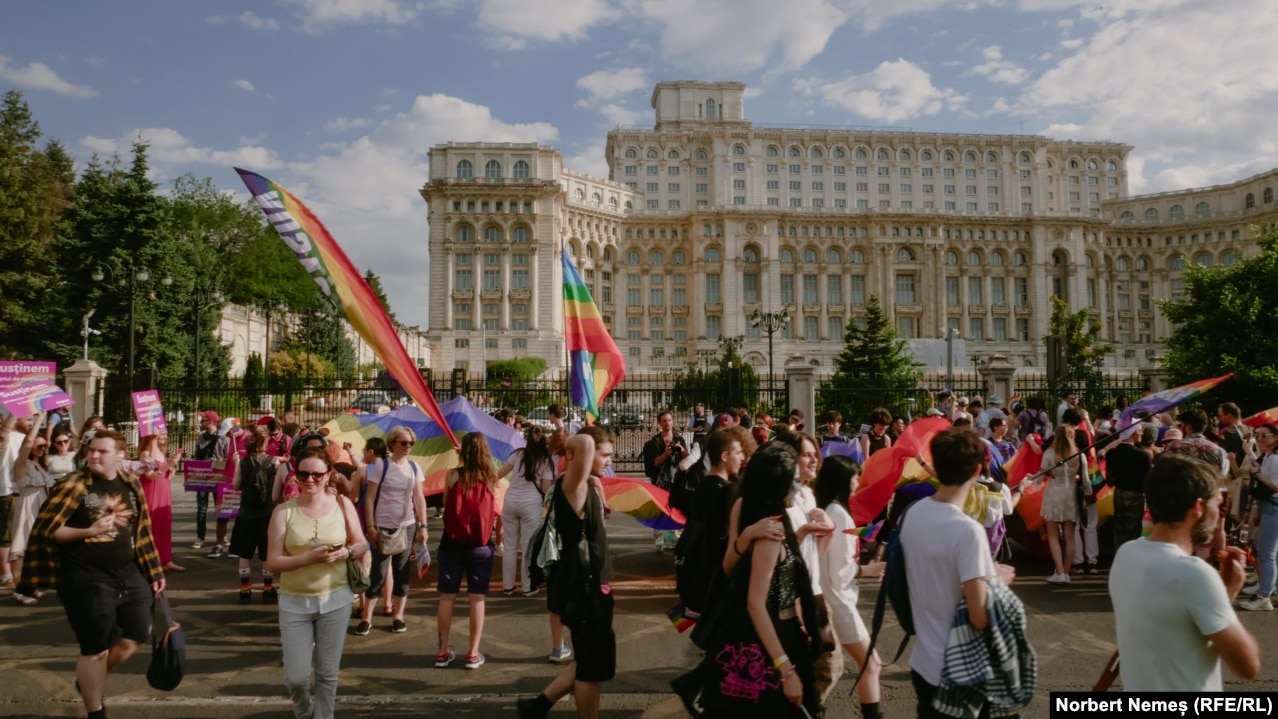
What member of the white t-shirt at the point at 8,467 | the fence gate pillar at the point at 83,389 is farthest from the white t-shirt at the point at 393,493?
the fence gate pillar at the point at 83,389

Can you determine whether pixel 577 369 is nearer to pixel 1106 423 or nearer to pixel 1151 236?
pixel 1106 423

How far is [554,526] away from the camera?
189 inches

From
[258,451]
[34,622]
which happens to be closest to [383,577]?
[258,451]

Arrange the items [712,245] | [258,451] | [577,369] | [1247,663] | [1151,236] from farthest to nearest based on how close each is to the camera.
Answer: [1151,236]
[712,245]
[577,369]
[258,451]
[1247,663]

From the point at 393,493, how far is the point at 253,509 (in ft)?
8.01

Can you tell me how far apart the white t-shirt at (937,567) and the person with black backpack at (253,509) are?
675 centimetres

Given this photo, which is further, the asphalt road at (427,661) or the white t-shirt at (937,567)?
the asphalt road at (427,661)

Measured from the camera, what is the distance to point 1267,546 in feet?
24.5

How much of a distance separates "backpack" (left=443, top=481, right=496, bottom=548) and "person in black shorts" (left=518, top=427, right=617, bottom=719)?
1.38 meters

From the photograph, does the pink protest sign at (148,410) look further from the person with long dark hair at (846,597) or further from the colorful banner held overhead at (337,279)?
the person with long dark hair at (846,597)

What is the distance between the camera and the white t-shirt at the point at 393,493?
21.7 feet

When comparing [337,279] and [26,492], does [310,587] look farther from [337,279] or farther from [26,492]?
[26,492]

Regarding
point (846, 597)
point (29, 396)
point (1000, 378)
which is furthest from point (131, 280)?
point (846, 597)

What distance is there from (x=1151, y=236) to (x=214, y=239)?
104m
